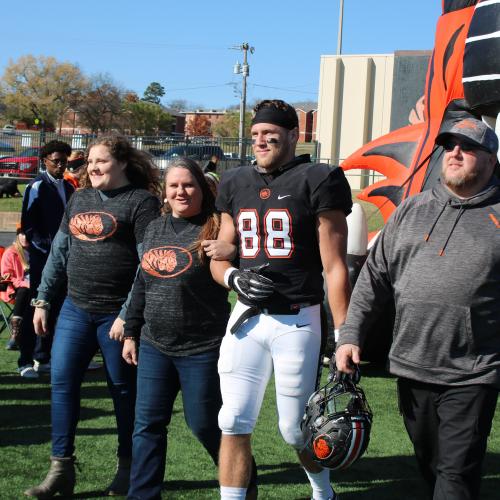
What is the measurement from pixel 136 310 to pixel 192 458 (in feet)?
4.37

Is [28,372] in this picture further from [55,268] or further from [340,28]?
[340,28]

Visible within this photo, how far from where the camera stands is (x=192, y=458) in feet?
16.8

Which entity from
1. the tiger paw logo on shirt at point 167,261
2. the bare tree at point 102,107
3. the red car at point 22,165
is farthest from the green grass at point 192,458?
the bare tree at point 102,107

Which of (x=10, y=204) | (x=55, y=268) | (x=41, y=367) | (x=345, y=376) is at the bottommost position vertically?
(x=41, y=367)

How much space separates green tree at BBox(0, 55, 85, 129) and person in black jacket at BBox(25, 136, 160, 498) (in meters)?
73.5

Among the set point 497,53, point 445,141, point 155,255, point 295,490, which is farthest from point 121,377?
point 497,53

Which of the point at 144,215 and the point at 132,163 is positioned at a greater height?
the point at 132,163

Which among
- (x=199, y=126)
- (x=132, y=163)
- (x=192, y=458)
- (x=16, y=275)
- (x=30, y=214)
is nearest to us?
(x=132, y=163)

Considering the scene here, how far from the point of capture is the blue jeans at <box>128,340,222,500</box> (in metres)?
3.99

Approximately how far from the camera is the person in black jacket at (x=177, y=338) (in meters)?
4.00

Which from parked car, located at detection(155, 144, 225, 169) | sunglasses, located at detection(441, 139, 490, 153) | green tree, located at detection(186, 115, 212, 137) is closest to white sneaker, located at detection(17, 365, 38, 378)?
sunglasses, located at detection(441, 139, 490, 153)

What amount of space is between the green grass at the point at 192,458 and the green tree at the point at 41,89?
237ft

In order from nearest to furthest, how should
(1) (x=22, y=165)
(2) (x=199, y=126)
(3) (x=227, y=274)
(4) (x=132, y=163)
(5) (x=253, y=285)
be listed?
→ 1. (5) (x=253, y=285)
2. (3) (x=227, y=274)
3. (4) (x=132, y=163)
4. (1) (x=22, y=165)
5. (2) (x=199, y=126)

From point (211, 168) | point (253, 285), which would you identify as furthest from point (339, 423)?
point (211, 168)
